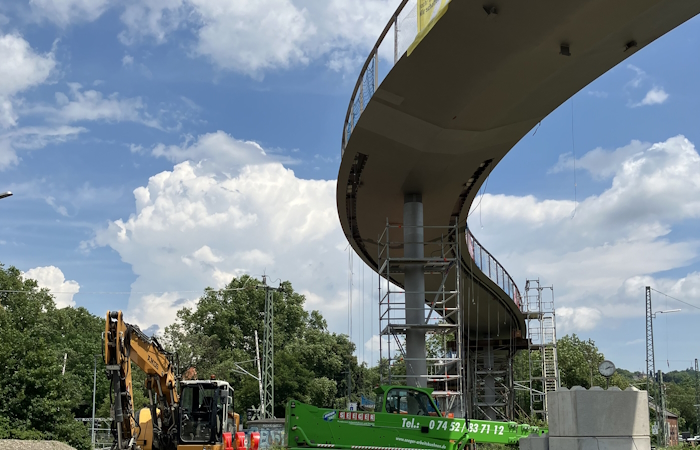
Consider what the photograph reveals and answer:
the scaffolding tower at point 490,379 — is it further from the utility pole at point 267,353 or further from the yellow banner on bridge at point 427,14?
the yellow banner on bridge at point 427,14

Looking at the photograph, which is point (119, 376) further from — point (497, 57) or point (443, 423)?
point (497, 57)

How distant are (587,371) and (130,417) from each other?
60083 mm

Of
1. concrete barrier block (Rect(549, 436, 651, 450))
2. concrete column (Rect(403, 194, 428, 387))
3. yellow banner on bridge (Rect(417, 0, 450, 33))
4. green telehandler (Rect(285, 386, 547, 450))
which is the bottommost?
green telehandler (Rect(285, 386, 547, 450))

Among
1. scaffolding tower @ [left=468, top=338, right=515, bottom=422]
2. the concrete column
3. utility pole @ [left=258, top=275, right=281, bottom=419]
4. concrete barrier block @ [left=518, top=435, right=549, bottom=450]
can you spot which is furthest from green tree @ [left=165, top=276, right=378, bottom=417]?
concrete barrier block @ [left=518, top=435, right=549, bottom=450]

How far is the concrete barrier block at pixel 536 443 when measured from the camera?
39.9 feet

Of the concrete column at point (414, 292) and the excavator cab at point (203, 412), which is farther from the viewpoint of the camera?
the concrete column at point (414, 292)

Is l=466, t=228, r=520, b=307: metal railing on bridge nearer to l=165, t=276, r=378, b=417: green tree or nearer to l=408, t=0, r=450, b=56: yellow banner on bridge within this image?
l=408, t=0, r=450, b=56: yellow banner on bridge

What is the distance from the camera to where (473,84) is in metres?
16.1

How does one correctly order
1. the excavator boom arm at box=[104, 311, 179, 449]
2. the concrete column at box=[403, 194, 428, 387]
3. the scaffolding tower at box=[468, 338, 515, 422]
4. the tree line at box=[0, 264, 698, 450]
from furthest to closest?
the tree line at box=[0, 264, 698, 450] → the scaffolding tower at box=[468, 338, 515, 422] → the concrete column at box=[403, 194, 428, 387] → the excavator boom arm at box=[104, 311, 179, 449]

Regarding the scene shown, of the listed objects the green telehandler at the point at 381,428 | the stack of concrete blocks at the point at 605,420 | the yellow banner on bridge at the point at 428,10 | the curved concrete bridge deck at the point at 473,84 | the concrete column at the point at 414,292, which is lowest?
the green telehandler at the point at 381,428

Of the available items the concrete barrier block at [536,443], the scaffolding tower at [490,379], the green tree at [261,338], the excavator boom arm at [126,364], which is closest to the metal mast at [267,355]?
the scaffolding tower at [490,379]

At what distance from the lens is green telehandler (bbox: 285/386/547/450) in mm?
15656

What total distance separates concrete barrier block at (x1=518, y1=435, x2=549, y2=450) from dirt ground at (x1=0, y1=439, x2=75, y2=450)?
2375 centimetres

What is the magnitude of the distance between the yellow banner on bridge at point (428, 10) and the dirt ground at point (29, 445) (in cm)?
2471
